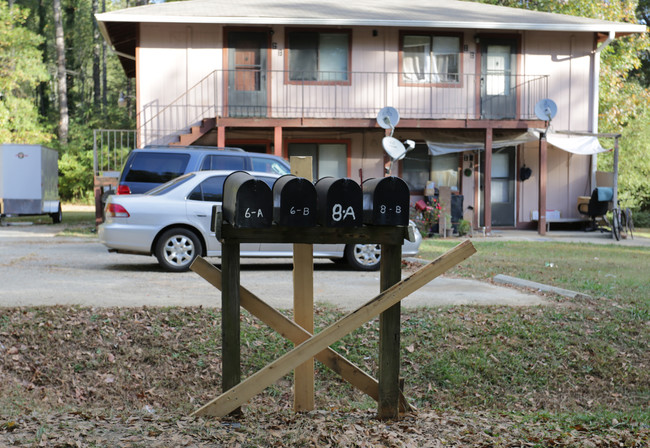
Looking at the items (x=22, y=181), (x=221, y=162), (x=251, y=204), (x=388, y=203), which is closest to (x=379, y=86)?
(x=221, y=162)

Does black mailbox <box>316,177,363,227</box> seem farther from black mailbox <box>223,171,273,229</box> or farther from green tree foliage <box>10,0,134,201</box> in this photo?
green tree foliage <box>10,0,134,201</box>

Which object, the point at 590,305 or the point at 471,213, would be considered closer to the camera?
the point at 590,305

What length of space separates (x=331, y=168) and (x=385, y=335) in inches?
660

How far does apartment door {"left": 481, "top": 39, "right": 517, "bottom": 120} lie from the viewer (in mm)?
20906

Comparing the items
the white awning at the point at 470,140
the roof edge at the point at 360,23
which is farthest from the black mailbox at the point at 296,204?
the white awning at the point at 470,140

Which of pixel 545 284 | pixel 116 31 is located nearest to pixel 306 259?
pixel 545 284

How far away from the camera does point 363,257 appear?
11.7m

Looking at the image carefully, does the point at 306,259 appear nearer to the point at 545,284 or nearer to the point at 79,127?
the point at 545,284

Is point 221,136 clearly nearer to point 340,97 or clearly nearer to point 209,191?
point 340,97

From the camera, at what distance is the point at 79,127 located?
40.1 metres

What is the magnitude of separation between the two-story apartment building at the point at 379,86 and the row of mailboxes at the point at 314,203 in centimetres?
1469

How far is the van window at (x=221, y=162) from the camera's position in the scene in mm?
13345

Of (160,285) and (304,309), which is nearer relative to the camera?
(304,309)

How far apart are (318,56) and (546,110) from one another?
6.23 m
